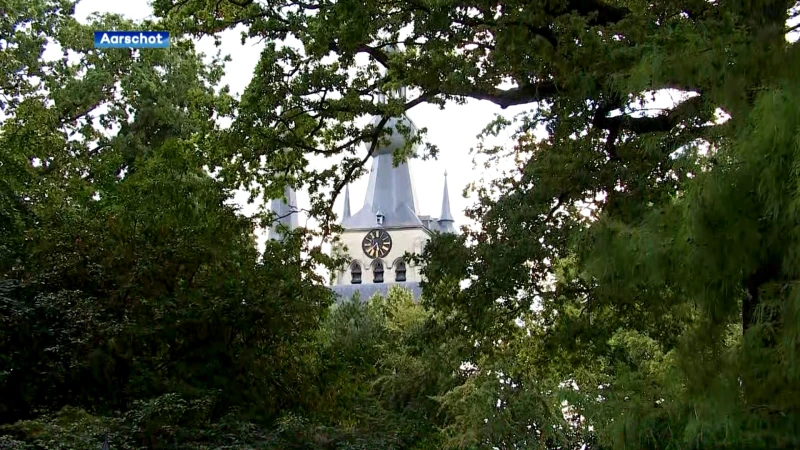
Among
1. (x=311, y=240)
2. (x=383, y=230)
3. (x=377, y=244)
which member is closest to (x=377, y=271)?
(x=377, y=244)

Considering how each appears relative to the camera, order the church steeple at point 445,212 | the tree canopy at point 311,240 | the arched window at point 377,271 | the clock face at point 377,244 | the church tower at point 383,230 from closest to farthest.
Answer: the tree canopy at point 311,240 < the church tower at point 383,230 < the arched window at point 377,271 < the clock face at point 377,244 < the church steeple at point 445,212

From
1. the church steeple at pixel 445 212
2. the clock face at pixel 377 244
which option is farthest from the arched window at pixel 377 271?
the church steeple at pixel 445 212

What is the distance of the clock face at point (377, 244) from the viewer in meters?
55.2

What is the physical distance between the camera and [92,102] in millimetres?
14898

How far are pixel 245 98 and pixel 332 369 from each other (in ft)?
9.64

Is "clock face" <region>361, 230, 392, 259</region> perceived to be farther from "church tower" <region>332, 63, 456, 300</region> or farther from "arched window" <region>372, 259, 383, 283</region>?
"arched window" <region>372, 259, 383, 283</region>

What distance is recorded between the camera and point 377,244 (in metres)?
55.5

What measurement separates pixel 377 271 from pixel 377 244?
1765 mm

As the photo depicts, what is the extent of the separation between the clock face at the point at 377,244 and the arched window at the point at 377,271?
453mm

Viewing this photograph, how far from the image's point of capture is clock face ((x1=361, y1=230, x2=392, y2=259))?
55250mm

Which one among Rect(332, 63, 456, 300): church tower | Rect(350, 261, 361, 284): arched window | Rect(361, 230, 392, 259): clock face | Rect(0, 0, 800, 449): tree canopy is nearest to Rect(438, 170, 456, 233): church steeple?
Rect(332, 63, 456, 300): church tower

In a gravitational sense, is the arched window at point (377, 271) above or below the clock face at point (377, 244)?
below

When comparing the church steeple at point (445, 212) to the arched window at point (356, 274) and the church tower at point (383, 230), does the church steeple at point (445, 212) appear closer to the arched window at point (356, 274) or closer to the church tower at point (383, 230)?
the church tower at point (383, 230)

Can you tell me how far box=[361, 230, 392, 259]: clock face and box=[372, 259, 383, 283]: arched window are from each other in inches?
17.8
